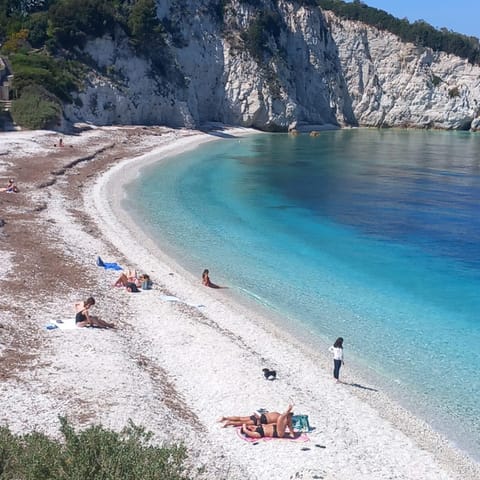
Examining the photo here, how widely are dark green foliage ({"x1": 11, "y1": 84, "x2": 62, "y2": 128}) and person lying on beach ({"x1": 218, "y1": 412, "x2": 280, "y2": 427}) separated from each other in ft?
141

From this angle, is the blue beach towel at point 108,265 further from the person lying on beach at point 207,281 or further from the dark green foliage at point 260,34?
the dark green foliage at point 260,34

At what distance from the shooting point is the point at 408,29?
111m

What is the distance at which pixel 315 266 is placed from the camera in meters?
24.1

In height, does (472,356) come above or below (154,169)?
below

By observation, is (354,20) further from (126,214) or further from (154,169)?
(126,214)

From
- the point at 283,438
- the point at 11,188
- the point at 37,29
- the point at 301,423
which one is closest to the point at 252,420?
the point at 283,438

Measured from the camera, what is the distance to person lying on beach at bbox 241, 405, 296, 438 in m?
11.3

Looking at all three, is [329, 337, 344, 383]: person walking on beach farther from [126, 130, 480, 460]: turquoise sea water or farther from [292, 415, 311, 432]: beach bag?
[292, 415, 311, 432]: beach bag

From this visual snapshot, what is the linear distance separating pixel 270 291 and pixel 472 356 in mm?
7109

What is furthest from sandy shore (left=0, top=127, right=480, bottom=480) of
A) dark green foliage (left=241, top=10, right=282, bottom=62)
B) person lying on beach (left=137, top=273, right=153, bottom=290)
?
dark green foliage (left=241, top=10, right=282, bottom=62)

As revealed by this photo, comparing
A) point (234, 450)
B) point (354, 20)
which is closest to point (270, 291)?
point (234, 450)

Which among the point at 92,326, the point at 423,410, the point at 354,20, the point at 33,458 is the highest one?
the point at 354,20

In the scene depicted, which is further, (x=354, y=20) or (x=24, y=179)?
(x=354, y=20)

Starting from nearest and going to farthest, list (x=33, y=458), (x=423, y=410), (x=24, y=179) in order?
(x=33, y=458), (x=423, y=410), (x=24, y=179)
